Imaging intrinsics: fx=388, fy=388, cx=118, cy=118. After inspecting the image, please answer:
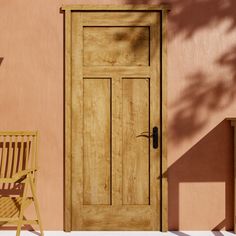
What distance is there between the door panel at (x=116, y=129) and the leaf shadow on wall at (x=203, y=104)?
25 cm

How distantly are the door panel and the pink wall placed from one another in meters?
0.20

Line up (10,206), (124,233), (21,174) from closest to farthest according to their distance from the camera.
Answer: (21,174)
(10,206)
(124,233)

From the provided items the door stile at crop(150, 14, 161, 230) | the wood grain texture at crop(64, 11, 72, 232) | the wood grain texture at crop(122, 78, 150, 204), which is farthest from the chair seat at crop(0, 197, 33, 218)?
the door stile at crop(150, 14, 161, 230)

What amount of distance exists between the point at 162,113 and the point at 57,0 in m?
Result: 1.61

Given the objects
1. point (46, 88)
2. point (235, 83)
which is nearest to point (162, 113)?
point (235, 83)

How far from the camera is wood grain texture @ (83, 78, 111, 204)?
4066mm

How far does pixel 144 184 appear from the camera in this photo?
13.4 ft

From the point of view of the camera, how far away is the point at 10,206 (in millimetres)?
3607

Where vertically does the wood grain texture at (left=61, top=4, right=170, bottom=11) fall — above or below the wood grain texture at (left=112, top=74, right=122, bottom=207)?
above

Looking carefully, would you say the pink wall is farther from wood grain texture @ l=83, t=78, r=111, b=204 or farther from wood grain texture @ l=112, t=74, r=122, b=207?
wood grain texture @ l=112, t=74, r=122, b=207

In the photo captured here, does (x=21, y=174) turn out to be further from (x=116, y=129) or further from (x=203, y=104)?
(x=203, y=104)

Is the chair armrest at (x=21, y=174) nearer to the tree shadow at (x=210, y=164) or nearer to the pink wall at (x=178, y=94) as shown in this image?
the pink wall at (x=178, y=94)

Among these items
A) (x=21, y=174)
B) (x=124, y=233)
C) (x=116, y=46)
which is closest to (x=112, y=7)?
(x=116, y=46)

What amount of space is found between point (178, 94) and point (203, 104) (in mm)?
280
